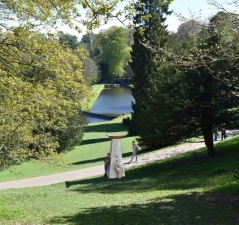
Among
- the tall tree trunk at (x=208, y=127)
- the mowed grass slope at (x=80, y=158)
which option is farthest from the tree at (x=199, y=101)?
the mowed grass slope at (x=80, y=158)

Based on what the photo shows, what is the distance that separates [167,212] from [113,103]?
7096cm

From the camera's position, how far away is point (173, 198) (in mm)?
11336

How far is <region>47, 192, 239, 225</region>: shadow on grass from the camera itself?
856cm

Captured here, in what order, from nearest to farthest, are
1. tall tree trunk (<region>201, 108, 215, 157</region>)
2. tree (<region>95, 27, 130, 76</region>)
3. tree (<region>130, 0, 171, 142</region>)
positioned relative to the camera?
tall tree trunk (<region>201, 108, 215, 157</region>), tree (<region>130, 0, 171, 142</region>), tree (<region>95, 27, 130, 76</region>)

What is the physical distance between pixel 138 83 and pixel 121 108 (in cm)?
3178

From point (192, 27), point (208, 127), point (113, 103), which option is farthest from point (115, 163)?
point (113, 103)

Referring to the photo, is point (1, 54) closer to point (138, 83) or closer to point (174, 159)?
point (174, 159)

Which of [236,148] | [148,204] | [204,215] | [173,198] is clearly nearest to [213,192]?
[173,198]

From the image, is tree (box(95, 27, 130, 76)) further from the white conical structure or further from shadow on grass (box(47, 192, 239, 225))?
shadow on grass (box(47, 192, 239, 225))

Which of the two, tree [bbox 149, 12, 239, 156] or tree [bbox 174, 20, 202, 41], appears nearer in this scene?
tree [bbox 174, 20, 202, 41]

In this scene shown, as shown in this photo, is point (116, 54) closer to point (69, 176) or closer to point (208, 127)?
point (69, 176)

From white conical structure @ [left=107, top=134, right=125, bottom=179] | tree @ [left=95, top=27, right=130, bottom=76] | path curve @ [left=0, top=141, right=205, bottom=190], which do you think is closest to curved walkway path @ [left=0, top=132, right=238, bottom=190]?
path curve @ [left=0, top=141, right=205, bottom=190]

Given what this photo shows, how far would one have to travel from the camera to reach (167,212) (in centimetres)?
945

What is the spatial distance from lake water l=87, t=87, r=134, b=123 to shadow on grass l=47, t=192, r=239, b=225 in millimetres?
51928
